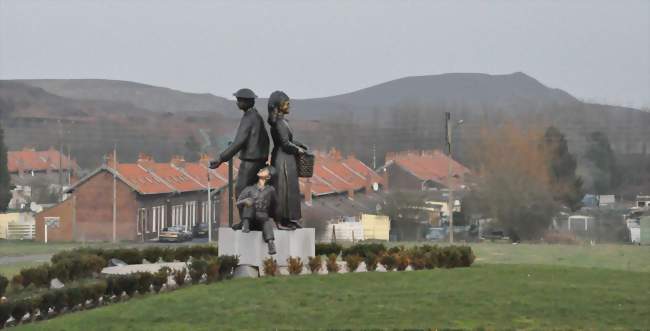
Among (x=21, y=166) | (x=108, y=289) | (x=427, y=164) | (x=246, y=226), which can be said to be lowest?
(x=108, y=289)

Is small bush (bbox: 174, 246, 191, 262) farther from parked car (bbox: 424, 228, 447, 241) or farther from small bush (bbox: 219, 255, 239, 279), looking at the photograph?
parked car (bbox: 424, 228, 447, 241)

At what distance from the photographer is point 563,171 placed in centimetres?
9131

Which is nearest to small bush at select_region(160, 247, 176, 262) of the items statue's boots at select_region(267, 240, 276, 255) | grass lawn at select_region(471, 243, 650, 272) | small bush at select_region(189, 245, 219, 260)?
small bush at select_region(189, 245, 219, 260)

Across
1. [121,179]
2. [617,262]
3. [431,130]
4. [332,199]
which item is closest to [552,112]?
[431,130]

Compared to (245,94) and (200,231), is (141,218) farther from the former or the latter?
(245,94)

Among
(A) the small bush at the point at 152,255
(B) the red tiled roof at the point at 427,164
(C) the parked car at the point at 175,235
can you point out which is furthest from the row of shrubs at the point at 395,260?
(B) the red tiled roof at the point at 427,164

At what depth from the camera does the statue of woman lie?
28047 mm

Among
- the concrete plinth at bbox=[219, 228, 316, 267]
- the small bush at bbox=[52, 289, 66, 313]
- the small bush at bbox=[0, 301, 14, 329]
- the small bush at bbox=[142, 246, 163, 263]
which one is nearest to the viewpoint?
the small bush at bbox=[0, 301, 14, 329]

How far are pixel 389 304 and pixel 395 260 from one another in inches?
199

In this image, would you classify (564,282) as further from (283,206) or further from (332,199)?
(332,199)

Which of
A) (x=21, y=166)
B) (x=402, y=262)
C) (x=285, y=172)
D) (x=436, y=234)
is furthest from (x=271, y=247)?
(x=21, y=166)

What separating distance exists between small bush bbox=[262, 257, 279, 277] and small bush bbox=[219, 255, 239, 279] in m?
0.65

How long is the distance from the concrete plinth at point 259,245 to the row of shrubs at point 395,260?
39cm

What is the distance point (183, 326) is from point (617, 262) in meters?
30.0
